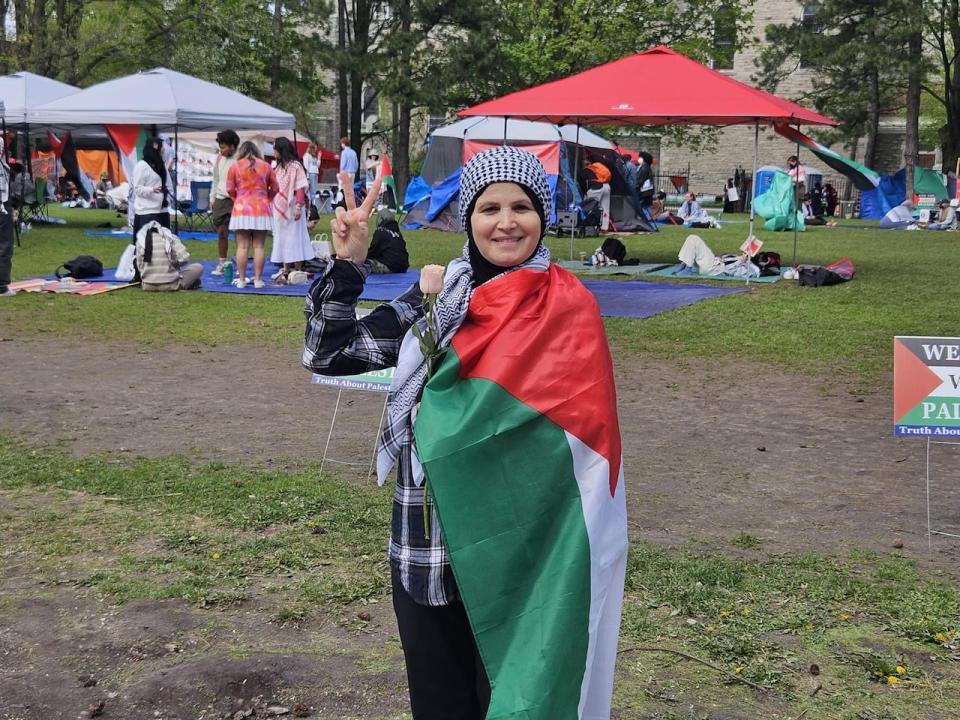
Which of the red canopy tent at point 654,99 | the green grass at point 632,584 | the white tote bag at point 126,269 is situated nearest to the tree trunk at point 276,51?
the red canopy tent at point 654,99

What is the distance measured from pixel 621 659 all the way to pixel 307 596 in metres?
1.31

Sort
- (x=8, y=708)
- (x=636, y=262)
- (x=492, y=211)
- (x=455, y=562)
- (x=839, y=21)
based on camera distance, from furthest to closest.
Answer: (x=839, y=21), (x=636, y=262), (x=8, y=708), (x=492, y=211), (x=455, y=562)

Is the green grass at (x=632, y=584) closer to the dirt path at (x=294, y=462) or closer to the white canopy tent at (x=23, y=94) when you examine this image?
the dirt path at (x=294, y=462)

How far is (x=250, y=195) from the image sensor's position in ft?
45.7

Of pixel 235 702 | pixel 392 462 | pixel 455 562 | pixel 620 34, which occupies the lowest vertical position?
pixel 235 702

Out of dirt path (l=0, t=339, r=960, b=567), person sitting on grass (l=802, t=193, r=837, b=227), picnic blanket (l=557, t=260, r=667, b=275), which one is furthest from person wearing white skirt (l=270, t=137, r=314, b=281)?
person sitting on grass (l=802, t=193, r=837, b=227)

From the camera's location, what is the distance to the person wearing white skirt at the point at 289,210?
1398 cm

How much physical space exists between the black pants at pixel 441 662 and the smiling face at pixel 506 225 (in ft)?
2.46

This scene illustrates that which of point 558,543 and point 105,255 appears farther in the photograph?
point 105,255

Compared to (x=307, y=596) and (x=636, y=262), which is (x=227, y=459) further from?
(x=636, y=262)

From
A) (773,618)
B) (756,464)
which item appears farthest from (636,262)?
(773,618)

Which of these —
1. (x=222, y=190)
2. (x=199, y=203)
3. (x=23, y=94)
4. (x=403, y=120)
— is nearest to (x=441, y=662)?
(x=222, y=190)

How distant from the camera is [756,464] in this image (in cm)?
665

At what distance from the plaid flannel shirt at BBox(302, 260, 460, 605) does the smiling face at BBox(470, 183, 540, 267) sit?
0.23 m
